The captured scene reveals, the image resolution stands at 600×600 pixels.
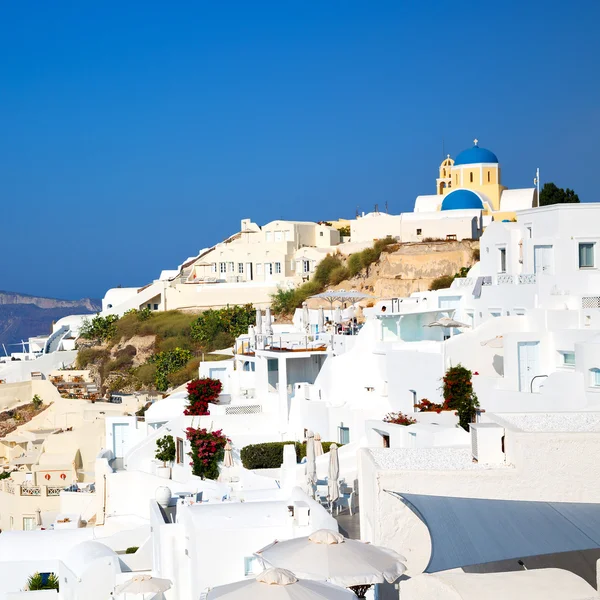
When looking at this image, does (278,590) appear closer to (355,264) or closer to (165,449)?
(165,449)

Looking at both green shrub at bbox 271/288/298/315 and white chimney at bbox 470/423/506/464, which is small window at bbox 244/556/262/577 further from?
green shrub at bbox 271/288/298/315

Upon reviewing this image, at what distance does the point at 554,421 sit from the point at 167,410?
70.0 ft

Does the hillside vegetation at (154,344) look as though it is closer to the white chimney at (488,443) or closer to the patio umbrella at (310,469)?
the patio umbrella at (310,469)

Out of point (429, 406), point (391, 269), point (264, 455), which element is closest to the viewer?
point (429, 406)

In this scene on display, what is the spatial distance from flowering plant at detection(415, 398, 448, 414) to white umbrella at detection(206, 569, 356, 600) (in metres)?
11.9

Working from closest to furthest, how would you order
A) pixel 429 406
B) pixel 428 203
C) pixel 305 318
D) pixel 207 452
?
pixel 429 406
pixel 207 452
pixel 305 318
pixel 428 203

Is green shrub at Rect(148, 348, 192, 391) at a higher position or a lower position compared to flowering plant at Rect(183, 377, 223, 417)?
higher

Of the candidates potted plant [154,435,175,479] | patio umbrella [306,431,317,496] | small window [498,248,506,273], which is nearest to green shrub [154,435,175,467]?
potted plant [154,435,175,479]

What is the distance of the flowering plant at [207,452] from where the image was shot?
1027 inches

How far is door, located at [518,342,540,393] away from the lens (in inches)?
847

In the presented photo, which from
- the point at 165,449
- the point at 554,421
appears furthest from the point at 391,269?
the point at 554,421

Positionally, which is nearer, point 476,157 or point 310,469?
point 310,469

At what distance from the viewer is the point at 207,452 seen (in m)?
26.2

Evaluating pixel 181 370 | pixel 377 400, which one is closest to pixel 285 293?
pixel 181 370
